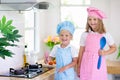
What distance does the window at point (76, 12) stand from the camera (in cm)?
288

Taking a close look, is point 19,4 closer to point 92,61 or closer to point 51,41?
point 92,61

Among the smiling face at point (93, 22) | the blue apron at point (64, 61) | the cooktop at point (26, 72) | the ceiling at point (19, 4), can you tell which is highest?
the ceiling at point (19, 4)

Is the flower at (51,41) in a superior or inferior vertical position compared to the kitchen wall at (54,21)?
inferior

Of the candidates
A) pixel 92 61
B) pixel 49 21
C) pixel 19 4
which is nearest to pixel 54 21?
pixel 49 21

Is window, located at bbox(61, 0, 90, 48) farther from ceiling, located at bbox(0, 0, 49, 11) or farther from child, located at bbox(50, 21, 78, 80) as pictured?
child, located at bbox(50, 21, 78, 80)

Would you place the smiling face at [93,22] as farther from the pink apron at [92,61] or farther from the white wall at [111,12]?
the white wall at [111,12]

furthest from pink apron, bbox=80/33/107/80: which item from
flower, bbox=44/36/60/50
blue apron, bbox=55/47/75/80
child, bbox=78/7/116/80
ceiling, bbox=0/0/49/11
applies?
flower, bbox=44/36/60/50

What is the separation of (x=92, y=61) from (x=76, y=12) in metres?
1.32

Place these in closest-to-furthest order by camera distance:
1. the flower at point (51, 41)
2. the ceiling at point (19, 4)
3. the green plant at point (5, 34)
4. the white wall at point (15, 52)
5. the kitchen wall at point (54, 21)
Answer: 1. the green plant at point (5, 34)
2. the ceiling at point (19, 4)
3. the white wall at point (15, 52)
4. the kitchen wall at point (54, 21)
5. the flower at point (51, 41)

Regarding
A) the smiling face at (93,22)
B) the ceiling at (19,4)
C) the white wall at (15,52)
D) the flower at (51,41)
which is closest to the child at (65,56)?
the smiling face at (93,22)

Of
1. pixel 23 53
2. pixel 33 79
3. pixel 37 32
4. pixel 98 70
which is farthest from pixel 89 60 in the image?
pixel 37 32

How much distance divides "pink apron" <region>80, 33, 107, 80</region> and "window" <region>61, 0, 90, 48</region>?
117 centimetres

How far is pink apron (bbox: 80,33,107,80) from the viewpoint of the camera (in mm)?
1673

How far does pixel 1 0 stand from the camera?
6.02 ft
